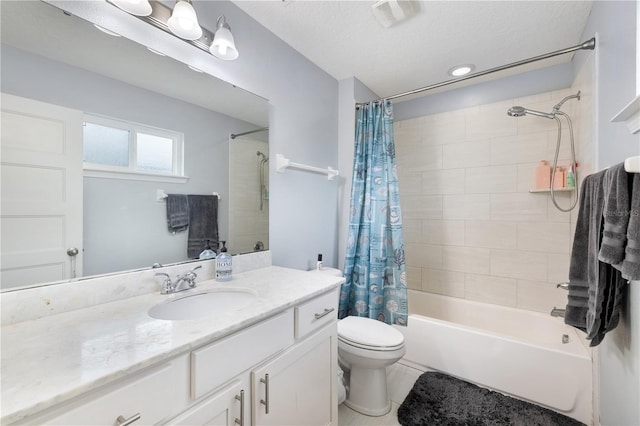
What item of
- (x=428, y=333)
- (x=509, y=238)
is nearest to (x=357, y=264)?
(x=428, y=333)

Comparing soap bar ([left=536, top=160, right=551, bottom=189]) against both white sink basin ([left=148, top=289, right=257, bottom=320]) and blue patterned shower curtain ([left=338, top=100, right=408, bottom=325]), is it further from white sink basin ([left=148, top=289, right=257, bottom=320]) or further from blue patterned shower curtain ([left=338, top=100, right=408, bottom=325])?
white sink basin ([left=148, top=289, right=257, bottom=320])

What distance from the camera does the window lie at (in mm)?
1054

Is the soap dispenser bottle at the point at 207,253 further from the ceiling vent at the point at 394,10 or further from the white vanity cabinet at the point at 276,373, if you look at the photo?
the ceiling vent at the point at 394,10

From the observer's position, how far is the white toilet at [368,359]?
62.1 inches

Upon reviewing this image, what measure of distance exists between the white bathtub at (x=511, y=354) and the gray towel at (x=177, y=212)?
1.76 meters

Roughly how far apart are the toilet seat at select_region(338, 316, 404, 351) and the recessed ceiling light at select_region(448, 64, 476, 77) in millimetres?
2077

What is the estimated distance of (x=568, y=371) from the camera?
1604 millimetres

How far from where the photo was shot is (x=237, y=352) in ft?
2.92

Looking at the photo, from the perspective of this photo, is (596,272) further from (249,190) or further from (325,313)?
(249,190)

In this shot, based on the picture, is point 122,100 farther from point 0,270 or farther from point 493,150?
point 493,150

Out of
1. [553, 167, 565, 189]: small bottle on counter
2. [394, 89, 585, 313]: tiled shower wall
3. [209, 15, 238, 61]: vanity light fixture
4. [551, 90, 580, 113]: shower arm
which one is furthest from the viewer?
[394, 89, 585, 313]: tiled shower wall

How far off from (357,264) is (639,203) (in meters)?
1.64

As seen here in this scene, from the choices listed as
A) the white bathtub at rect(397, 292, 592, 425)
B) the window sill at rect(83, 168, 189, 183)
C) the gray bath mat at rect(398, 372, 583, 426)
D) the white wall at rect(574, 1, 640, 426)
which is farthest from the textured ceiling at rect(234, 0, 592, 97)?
the gray bath mat at rect(398, 372, 583, 426)

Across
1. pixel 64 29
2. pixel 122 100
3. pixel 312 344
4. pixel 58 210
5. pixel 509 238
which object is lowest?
pixel 312 344
